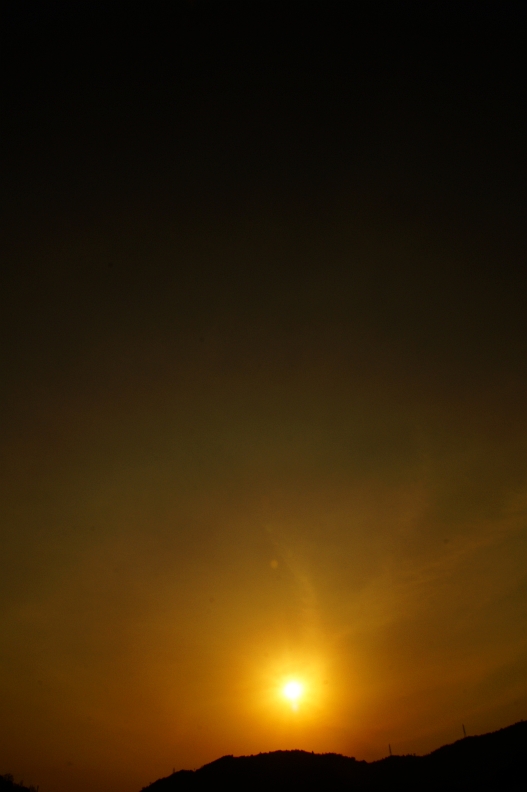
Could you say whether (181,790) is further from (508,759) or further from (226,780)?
(508,759)

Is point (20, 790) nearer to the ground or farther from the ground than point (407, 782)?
farther from the ground

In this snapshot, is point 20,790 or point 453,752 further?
point 20,790

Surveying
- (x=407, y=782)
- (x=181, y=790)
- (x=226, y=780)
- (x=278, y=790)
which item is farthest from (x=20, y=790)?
(x=407, y=782)

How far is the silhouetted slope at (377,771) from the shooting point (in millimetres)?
37438

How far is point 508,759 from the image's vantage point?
3709 cm

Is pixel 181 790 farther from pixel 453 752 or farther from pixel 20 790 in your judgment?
pixel 453 752

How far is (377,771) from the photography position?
146 ft

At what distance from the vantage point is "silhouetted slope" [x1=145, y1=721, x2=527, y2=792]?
37438mm

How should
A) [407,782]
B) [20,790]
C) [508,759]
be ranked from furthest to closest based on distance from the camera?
1. [20,790]
2. [407,782]
3. [508,759]

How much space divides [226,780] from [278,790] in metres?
4.55

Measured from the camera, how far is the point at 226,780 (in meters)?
44.7

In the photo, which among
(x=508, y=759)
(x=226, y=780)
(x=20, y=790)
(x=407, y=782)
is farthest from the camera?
(x=20, y=790)

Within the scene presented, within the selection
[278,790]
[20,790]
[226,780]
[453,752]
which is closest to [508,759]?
[453,752]

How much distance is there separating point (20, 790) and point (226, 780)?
1832 cm
